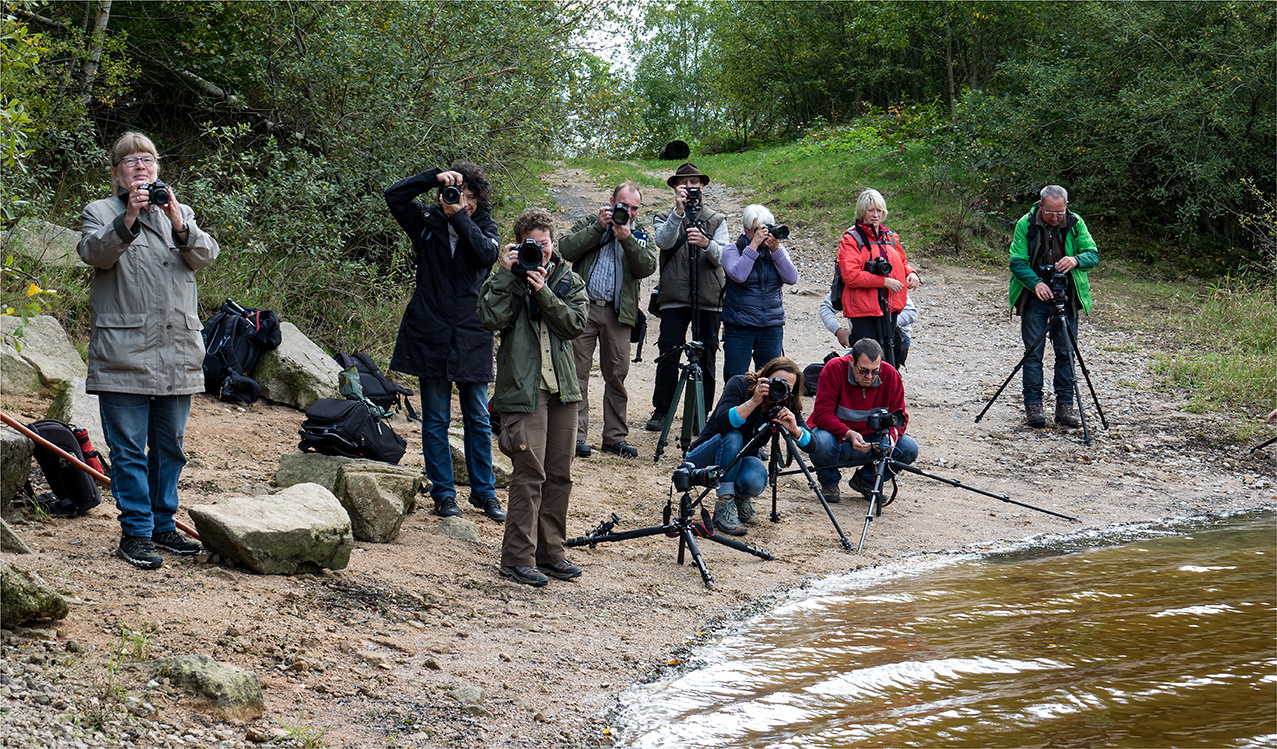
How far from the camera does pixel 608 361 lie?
6852mm

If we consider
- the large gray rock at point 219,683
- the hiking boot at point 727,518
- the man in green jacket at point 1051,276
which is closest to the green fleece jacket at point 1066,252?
the man in green jacket at point 1051,276

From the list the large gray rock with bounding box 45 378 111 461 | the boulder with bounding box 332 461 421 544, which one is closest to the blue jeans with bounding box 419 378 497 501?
the boulder with bounding box 332 461 421 544

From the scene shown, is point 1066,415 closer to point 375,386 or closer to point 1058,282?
point 1058,282

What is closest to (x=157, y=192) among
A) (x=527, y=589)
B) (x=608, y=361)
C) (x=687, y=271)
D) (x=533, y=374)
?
(x=533, y=374)

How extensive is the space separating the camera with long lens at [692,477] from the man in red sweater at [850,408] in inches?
56.0

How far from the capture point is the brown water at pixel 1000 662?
3430mm

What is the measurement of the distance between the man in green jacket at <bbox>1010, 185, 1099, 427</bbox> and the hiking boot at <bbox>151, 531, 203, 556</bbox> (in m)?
6.29

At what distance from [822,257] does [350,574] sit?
1207 centimetres

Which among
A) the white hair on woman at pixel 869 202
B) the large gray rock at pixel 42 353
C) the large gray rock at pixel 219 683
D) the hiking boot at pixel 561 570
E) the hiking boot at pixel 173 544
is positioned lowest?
the hiking boot at pixel 561 570

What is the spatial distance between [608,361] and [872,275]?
2.03 m

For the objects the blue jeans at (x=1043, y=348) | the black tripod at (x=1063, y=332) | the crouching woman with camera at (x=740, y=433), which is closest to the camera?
the crouching woman with camera at (x=740, y=433)

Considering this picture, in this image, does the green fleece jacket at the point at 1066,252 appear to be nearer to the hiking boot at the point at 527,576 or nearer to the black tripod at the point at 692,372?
the black tripod at the point at 692,372

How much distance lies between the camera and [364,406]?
5566 mm

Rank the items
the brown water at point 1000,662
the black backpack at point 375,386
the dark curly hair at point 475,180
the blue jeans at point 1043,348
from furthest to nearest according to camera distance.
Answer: the blue jeans at point 1043,348
the black backpack at point 375,386
the dark curly hair at point 475,180
the brown water at point 1000,662
